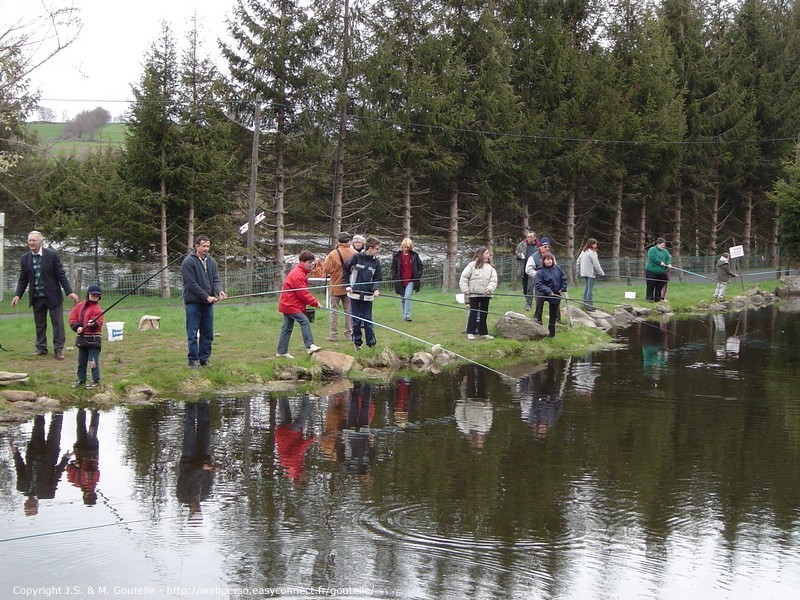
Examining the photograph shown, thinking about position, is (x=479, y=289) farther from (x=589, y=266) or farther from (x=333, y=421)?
(x=333, y=421)

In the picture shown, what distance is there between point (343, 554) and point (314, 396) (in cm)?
624

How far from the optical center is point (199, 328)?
13680 millimetres

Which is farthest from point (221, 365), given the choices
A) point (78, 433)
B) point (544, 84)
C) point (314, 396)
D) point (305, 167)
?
point (544, 84)

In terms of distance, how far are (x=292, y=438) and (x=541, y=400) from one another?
12.9ft

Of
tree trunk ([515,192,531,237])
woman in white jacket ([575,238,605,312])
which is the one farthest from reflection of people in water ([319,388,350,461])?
tree trunk ([515,192,531,237])

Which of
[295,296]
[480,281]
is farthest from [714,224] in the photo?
[295,296]

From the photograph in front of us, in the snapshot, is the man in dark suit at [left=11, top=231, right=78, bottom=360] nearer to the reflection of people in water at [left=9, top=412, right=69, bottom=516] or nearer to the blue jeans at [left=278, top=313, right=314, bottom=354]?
the blue jeans at [left=278, top=313, right=314, bottom=354]

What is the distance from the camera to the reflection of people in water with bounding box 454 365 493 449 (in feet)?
34.1

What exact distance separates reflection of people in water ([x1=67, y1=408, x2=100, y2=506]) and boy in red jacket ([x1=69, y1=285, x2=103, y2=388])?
4.51 ft

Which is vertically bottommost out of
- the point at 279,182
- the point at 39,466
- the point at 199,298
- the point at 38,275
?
Answer: the point at 39,466

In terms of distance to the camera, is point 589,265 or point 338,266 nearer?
point 338,266

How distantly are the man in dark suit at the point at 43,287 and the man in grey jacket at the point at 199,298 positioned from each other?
81.3 inches

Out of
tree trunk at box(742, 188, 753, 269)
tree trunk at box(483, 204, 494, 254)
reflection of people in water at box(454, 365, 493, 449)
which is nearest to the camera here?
reflection of people in water at box(454, 365, 493, 449)

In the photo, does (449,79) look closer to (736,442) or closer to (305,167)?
(305,167)
